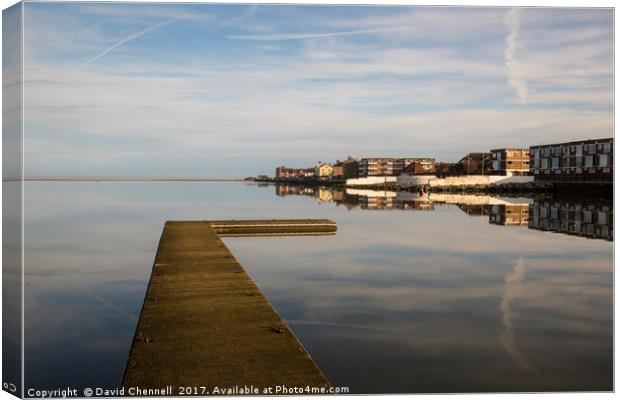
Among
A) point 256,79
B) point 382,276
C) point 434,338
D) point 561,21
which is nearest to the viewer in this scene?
point 561,21

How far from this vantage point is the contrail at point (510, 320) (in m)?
7.74

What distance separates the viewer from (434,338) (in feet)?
28.1

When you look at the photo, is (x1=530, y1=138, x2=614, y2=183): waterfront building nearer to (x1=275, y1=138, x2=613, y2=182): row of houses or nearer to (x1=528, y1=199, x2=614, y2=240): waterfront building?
(x1=275, y1=138, x2=613, y2=182): row of houses

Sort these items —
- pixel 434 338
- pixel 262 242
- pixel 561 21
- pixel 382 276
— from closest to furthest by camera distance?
pixel 561 21
pixel 434 338
pixel 382 276
pixel 262 242

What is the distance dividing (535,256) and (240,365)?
518 inches

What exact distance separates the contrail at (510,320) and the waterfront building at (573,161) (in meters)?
55.7

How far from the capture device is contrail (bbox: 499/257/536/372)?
25.4ft

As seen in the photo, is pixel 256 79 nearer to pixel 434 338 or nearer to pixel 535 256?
pixel 434 338

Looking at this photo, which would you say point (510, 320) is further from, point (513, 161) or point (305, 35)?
point (513, 161)

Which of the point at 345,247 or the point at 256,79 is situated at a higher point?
the point at 256,79

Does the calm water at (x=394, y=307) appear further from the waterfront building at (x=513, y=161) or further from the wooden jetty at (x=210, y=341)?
the waterfront building at (x=513, y=161)

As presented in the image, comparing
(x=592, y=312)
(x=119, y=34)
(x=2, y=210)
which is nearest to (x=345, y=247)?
(x=592, y=312)

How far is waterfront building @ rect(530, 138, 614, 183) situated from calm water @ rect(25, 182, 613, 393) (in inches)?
2106

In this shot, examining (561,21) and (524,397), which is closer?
(524,397)
